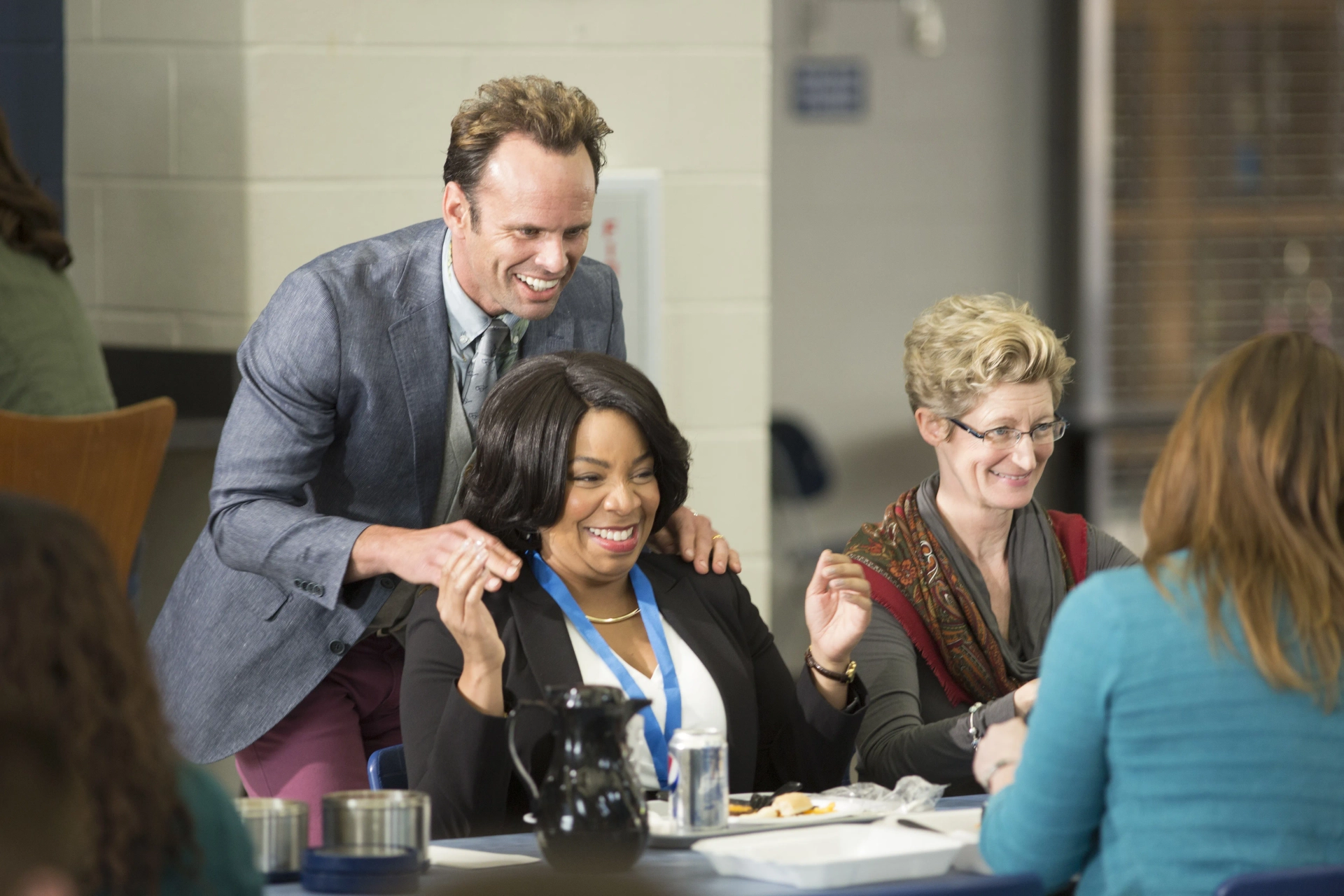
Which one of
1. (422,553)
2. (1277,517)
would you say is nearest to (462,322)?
(422,553)

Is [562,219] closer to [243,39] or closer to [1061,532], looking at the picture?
[1061,532]

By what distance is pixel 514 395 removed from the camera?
7.06 feet

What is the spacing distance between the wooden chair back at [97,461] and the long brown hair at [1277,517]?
1276 mm

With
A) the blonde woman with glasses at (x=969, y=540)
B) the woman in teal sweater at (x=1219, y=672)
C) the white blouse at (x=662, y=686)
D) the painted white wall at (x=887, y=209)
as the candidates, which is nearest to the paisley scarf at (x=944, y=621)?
the blonde woman with glasses at (x=969, y=540)

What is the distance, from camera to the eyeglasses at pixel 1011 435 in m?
2.37

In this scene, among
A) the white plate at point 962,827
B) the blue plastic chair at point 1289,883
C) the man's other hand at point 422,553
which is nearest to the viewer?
the blue plastic chair at point 1289,883

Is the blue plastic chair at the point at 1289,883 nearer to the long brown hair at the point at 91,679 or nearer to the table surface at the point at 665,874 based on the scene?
the table surface at the point at 665,874

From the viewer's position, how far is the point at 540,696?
6.67ft

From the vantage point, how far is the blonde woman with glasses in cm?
232

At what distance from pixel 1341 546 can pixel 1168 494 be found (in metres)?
0.16

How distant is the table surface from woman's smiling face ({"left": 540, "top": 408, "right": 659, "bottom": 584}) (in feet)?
1.50

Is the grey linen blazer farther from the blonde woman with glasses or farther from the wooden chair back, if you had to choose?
the blonde woman with glasses

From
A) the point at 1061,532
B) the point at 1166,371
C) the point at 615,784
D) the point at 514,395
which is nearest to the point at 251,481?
the point at 514,395

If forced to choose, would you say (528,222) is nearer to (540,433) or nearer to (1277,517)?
(540,433)
